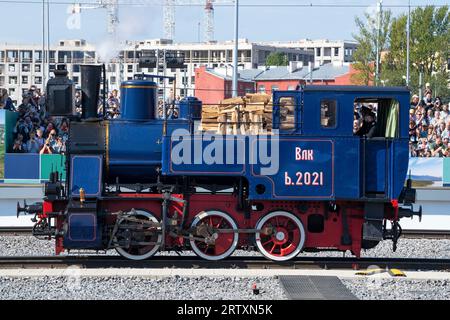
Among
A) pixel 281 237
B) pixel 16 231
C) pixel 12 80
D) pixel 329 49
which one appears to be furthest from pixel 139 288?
pixel 329 49

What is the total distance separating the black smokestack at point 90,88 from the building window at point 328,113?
3962 millimetres

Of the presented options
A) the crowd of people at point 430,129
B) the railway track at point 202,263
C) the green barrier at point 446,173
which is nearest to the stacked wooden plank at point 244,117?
the railway track at point 202,263

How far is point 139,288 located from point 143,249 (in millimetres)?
2086

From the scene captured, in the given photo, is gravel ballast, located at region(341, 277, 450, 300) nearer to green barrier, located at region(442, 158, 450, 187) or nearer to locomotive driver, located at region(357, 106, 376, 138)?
locomotive driver, located at region(357, 106, 376, 138)

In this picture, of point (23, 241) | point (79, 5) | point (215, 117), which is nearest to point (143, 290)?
point (215, 117)

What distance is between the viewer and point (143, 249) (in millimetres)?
14656

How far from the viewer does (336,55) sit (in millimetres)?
148875

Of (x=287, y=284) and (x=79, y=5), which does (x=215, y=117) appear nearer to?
(x=287, y=284)

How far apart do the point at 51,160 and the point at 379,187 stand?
1163 centimetres

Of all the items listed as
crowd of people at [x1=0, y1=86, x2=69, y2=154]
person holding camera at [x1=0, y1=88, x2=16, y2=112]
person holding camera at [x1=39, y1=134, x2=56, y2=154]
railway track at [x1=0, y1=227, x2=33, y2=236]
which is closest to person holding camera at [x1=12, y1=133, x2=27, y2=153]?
crowd of people at [x1=0, y1=86, x2=69, y2=154]

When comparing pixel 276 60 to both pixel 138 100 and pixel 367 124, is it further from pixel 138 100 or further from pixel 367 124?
pixel 138 100

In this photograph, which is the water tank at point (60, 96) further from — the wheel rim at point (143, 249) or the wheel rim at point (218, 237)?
the wheel rim at point (218, 237)

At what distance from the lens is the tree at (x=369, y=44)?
54.2 metres

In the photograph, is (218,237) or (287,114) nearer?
(287,114)
